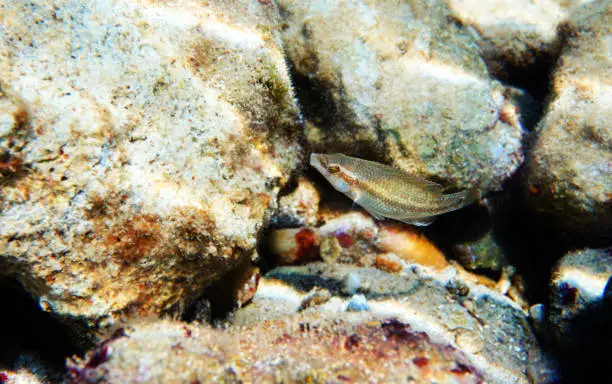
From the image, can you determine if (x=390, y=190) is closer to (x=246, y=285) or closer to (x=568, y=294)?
(x=246, y=285)

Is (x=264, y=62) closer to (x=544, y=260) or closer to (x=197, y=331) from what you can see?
(x=197, y=331)

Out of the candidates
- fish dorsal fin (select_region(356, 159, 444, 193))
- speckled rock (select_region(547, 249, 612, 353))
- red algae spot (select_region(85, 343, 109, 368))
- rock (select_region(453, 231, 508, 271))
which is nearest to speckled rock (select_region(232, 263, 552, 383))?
speckled rock (select_region(547, 249, 612, 353))

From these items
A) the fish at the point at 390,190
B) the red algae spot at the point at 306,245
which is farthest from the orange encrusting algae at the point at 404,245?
the fish at the point at 390,190

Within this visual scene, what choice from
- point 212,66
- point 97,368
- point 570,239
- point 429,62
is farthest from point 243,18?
point 570,239

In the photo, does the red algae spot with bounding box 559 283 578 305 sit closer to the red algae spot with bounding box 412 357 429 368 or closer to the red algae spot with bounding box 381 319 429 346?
the red algae spot with bounding box 381 319 429 346

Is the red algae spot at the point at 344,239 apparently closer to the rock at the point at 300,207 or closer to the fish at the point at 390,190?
the rock at the point at 300,207

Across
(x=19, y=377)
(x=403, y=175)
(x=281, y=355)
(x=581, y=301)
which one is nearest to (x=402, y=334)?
(x=281, y=355)
